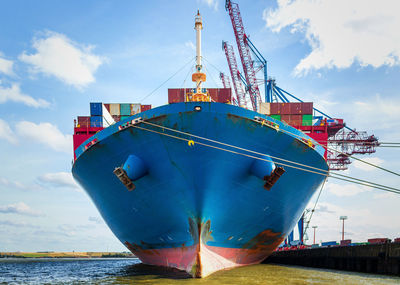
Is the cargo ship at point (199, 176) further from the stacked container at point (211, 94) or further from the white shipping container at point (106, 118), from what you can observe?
the white shipping container at point (106, 118)

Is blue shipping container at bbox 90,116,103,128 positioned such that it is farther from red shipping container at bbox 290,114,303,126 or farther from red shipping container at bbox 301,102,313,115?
red shipping container at bbox 301,102,313,115

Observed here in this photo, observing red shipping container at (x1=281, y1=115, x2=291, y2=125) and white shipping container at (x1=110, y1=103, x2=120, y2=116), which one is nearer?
red shipping container at (x1=281, y1=115, x2=291, y2=125)

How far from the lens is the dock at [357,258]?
46.7ft

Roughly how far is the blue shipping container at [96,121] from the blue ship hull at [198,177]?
25.9 feet

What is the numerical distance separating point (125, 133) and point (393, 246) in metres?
12.5

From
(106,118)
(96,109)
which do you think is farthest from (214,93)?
(96,109)

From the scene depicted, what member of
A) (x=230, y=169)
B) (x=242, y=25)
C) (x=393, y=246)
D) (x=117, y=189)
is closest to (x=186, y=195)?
(x=230, y=169)

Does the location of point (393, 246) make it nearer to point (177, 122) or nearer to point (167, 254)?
point (167, 254)

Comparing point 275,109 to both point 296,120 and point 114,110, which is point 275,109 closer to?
point 296,120

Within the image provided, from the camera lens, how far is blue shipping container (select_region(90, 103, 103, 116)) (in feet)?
67.9

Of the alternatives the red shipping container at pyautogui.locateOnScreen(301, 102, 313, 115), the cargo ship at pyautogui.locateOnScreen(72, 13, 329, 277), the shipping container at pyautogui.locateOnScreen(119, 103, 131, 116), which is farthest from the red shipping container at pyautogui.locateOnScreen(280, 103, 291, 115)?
the shipping container at pyautogui.locateOnScreen(119, 103, 131, 116)

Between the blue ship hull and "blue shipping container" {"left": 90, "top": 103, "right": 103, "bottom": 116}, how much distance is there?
26.8ft

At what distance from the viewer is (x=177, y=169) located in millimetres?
11047

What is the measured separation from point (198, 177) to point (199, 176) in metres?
0.05
